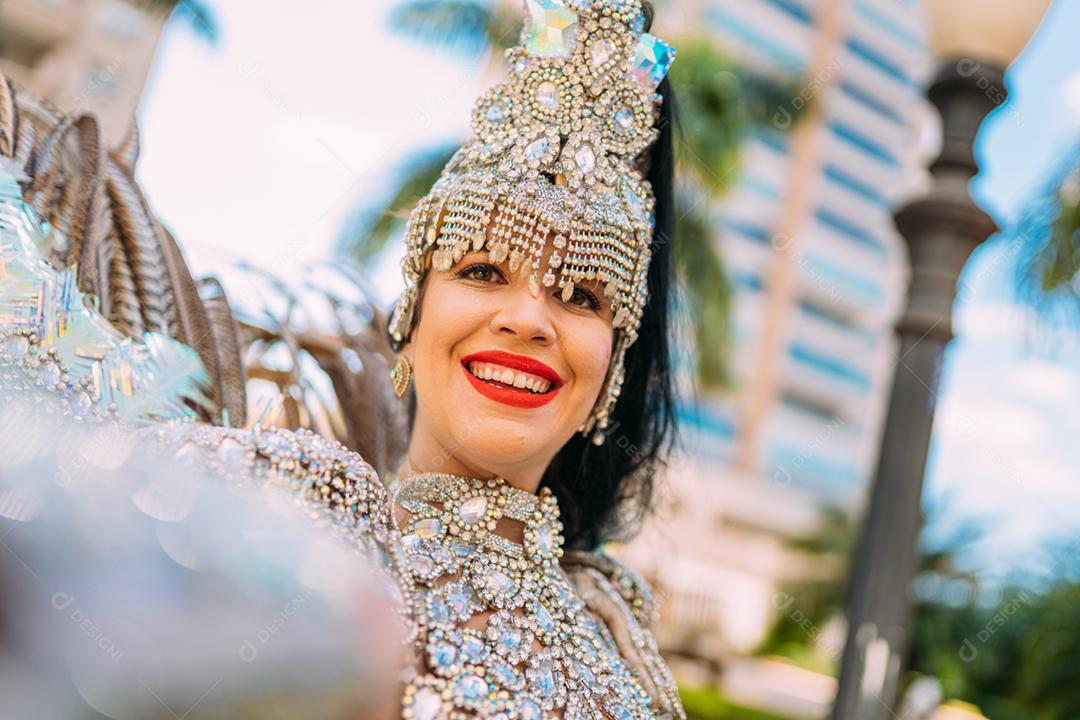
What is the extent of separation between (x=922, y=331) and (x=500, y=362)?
1.81 meters

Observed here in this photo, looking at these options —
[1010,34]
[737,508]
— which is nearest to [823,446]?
[737,508]

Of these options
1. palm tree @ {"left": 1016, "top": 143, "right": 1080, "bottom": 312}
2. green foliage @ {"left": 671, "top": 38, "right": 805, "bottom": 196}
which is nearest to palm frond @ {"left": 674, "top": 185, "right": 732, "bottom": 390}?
green foliage @ {"left": 671, "top": 38, "right": 805, "bottom": 196}

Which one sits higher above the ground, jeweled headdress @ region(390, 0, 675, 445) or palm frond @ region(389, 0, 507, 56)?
palm frond @ region(389, 0, 507, 56)

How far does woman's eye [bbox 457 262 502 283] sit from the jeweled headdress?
30 mm

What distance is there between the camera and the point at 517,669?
151cm

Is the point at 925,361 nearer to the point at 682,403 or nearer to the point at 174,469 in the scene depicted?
the point at 682,403

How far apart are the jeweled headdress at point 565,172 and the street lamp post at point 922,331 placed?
1423 millimetres

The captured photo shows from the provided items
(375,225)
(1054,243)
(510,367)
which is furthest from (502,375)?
(375,225)

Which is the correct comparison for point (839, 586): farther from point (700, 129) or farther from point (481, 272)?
point (481, 272)

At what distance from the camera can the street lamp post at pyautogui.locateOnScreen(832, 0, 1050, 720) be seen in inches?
119

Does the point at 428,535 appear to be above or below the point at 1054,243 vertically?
below

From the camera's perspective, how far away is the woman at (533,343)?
5.23 ft

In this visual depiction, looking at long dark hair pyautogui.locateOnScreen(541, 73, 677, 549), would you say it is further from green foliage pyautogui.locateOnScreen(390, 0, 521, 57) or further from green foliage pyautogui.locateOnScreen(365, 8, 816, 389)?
green foliage pyautogui.locateOnScreen(390, 0, 521, 57)

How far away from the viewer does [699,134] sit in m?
11.4
